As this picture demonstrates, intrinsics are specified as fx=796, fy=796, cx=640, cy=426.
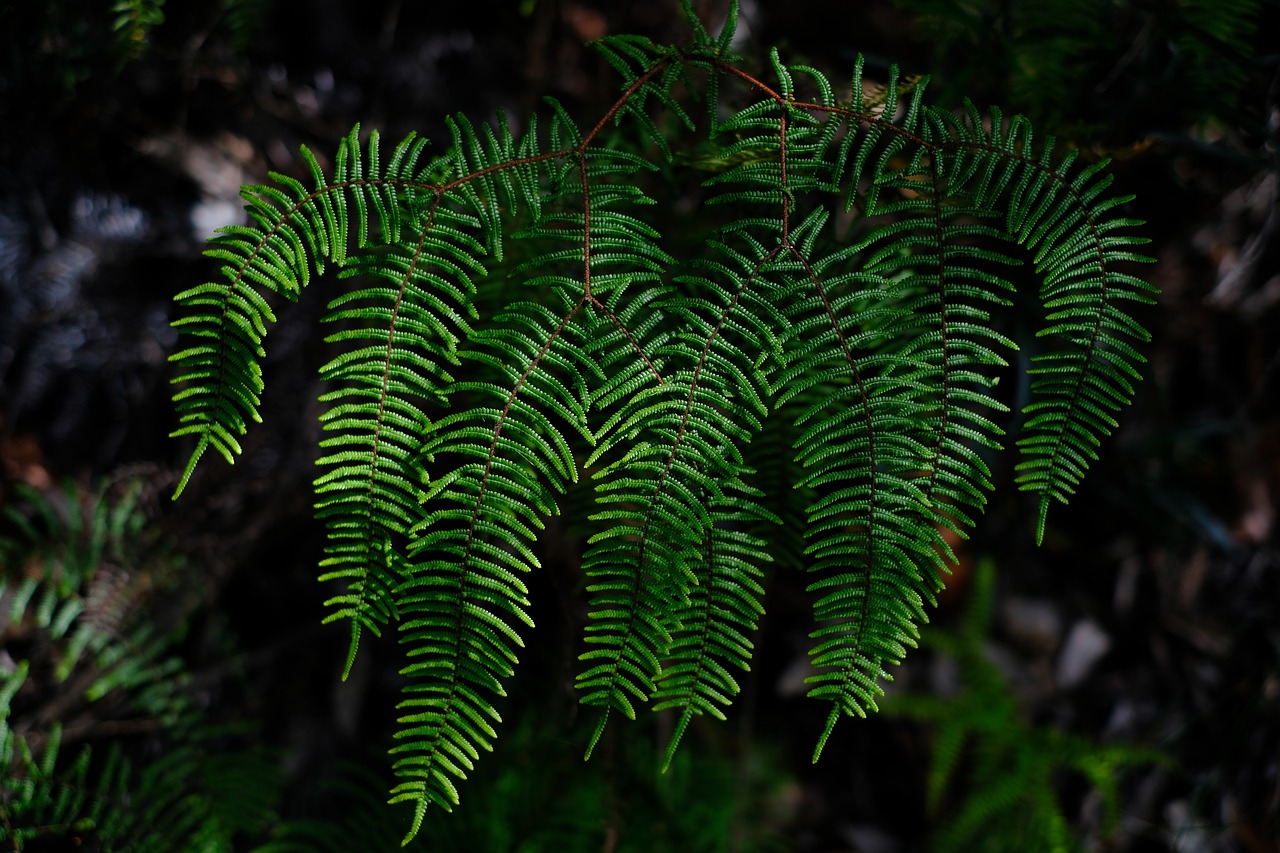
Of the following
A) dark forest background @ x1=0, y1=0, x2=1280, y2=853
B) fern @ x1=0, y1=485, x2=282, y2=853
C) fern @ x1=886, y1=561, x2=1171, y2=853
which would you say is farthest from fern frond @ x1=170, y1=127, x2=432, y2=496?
fern @ x1=886, y1=561, x2=1171, y2=853

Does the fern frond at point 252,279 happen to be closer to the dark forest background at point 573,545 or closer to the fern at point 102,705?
the dark forest background at point 573,545

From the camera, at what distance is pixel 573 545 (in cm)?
169

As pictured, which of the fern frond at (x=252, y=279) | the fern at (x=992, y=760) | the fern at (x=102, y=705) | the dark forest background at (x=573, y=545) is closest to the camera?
the fern frond at (x=252, y=279)

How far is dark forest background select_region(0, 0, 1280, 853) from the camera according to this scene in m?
1.77

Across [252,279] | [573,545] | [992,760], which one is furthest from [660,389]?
[992,760]

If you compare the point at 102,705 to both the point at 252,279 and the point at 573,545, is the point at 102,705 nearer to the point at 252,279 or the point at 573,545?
the point at 573,545

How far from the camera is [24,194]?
2.06m

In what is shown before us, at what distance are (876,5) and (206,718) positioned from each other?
2.88m

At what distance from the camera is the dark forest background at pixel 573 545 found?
1.77 meters

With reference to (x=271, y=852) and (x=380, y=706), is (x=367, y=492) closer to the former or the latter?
(x=271, y=852)

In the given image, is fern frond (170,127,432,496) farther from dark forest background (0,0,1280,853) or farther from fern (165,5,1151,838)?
dark forest background (0,0,1280,853)

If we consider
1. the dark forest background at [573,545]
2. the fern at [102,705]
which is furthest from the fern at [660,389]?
the fern at [102,705]

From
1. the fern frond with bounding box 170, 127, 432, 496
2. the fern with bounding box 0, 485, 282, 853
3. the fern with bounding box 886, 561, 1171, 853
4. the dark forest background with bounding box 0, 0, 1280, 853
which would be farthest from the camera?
the fern with bounding box 886, 561, 1171, 853


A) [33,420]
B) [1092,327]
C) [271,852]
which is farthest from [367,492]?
[33,420]
